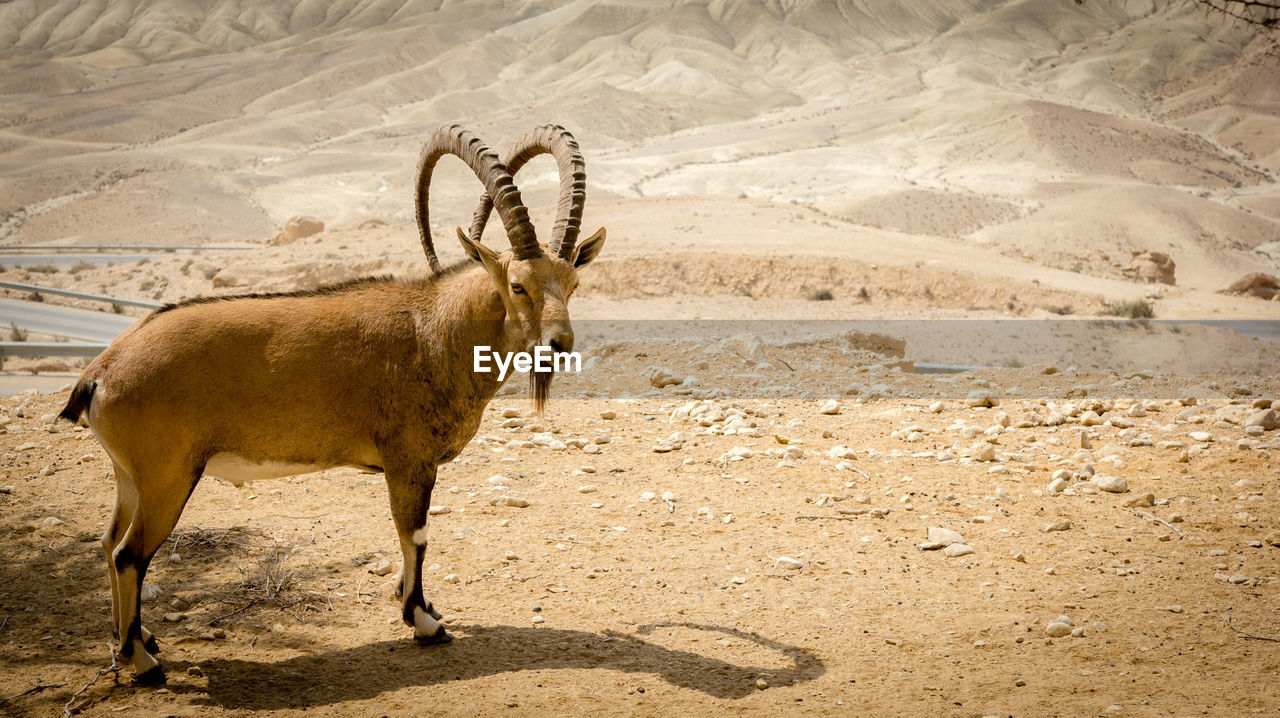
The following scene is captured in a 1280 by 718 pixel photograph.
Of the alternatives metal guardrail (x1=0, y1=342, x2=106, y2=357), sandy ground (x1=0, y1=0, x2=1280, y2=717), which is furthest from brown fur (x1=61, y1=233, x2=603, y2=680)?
metal guardrail (x1=0, y1=342, x2=106, y2=357)

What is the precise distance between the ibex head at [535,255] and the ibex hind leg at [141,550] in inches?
74.5

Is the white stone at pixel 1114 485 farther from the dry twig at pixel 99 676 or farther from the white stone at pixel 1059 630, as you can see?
the dry twig at pixel 99 676

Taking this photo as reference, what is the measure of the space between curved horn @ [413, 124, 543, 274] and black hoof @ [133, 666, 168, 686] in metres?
2.67

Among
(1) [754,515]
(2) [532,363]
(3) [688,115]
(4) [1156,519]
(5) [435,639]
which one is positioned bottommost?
(5) [435,639]

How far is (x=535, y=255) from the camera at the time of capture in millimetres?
5273

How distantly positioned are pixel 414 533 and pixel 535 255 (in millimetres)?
1723

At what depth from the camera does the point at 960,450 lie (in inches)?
352

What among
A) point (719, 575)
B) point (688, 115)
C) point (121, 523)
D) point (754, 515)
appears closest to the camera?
point (121, 523)

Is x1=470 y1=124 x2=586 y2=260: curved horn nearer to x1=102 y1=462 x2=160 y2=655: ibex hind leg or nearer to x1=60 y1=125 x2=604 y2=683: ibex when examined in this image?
x1=60 y1=125 x2=604 y2=683: ibex

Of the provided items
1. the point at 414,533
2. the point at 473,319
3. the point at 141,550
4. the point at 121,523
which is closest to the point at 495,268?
the point at 473,319

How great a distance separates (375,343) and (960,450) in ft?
18.8

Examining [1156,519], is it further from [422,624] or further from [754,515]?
[422,624]

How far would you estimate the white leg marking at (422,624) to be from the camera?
5.45 metres

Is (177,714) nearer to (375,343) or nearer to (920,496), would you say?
(375,343)
